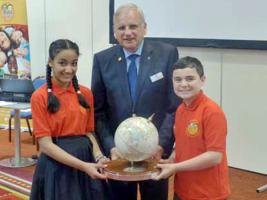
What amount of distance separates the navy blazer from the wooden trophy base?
0.28m

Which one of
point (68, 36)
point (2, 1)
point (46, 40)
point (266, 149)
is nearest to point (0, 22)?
point (2, 1)

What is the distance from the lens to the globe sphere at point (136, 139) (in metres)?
2.01

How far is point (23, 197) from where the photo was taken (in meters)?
4.18

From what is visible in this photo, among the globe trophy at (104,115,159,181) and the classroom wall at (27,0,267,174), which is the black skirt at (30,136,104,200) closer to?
the globe trophy at (104,115,159,181)

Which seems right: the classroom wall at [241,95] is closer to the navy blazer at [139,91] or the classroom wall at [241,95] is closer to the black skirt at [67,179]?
the navy blazer at [139,91]

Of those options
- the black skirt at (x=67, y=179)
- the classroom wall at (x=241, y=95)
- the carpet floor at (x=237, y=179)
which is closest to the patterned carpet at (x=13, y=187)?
the carpet floor at (x=237, y=179)

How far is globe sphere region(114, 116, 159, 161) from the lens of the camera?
201 centimetres

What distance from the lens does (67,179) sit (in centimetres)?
239

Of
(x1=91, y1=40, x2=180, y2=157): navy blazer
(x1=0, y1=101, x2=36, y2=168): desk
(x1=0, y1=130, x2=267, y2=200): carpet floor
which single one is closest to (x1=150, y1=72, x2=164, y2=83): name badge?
(x1=91, y1=40, x2=180, y2=157): navy blazer

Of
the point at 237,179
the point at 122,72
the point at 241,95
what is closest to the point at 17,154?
the point at 237,179

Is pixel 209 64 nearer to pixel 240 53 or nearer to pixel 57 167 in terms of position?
pixel 240 53

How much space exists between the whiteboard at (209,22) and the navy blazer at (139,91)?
2.43 metres

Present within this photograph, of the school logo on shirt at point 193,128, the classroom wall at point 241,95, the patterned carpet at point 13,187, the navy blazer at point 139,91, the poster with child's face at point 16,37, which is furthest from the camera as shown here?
the poster with child's face at point 16,37

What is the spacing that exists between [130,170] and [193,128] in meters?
0.35
